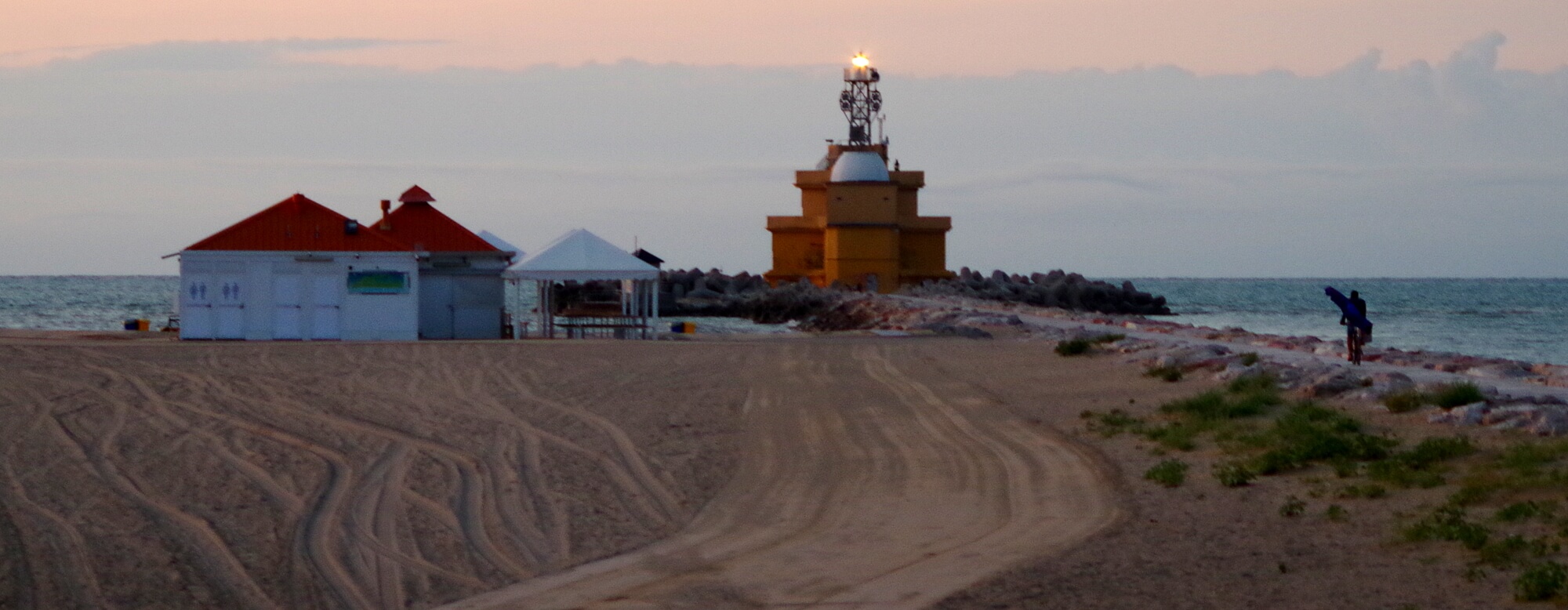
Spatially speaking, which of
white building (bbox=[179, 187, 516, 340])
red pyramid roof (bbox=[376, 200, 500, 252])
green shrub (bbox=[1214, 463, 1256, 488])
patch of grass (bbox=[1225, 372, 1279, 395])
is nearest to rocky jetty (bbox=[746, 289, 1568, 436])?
patch of grass (bbox=[1225, 372, 1279, 395])

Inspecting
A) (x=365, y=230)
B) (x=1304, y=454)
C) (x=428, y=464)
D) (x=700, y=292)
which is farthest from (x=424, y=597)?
(x=700, y=292)

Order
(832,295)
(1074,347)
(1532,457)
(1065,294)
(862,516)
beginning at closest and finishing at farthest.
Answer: (1532,457)
(862,516)
(1074,347)
(832,295)
(1065,294)

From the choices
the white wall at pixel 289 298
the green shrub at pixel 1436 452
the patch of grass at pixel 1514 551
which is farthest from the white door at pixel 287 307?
the patch of grass at pixel 1514 551

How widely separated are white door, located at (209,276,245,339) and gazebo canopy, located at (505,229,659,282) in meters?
4.97

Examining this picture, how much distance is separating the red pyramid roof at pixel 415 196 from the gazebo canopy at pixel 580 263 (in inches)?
123

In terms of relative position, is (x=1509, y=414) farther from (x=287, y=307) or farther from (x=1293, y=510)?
(x=287, y=307)

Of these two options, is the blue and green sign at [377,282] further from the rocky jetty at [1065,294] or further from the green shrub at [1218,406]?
the rocky jetty at [1065,294]

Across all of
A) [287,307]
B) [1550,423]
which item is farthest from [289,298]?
[1550,423]

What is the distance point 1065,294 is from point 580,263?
3541 centimetres

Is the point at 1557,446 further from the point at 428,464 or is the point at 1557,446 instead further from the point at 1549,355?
the point at 1549,355

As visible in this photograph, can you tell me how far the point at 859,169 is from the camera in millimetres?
47750

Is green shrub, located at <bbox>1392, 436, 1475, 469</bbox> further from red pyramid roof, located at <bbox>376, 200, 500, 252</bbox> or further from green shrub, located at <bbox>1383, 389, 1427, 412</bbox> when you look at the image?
red pyramid roof, located at <bbox>376, 200, 500, 252</bbox>

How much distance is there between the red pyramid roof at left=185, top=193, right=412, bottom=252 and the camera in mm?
26859

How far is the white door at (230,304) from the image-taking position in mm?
26969
